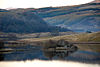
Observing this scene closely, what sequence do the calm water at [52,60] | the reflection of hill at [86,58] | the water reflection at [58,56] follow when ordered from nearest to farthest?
the calm water at [52,60]
the reflection of hill at [86,58]
the water reflection at [58,56]

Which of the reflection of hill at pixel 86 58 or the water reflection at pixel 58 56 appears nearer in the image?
the reflection of hill at pixel 86 58

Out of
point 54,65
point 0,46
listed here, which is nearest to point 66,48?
point 0,46

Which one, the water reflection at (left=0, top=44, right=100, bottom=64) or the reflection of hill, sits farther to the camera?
the water reflection at (left=0, top=44, right=100, bottom=64)

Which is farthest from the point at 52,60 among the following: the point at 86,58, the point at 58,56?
the point at 86,58

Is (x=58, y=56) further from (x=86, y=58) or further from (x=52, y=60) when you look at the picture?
(x=52, y=60)

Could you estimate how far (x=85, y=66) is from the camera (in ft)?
344

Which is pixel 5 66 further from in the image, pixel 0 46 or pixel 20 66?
pixel 0 46

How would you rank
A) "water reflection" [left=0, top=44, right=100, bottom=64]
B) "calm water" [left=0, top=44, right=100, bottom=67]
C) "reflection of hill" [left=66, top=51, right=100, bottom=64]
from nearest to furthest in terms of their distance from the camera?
"calm water" [left=0, top=44, right=100, bottom=67]
"reflection of hill" [left=66, top=51, right=100, bottom=64]
"water reflection" [left=0, top=44, right=100, bottom=64]

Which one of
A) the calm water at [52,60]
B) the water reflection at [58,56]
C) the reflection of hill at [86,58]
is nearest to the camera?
the calm water at [52,60]

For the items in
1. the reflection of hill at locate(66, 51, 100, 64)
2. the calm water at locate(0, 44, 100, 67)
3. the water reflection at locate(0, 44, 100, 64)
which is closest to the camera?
the calm water at locate(0, 44, 100, 67)

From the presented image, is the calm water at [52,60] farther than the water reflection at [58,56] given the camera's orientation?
No

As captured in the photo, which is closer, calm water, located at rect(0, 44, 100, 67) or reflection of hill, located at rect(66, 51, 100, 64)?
calm water, located at rect(0, 44, 100, 67)

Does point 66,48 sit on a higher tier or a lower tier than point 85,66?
lower

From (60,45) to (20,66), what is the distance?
78.9 metres
